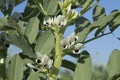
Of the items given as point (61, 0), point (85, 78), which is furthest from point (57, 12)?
point (85, 78)

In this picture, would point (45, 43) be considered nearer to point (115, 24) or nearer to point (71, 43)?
point (71, 43)

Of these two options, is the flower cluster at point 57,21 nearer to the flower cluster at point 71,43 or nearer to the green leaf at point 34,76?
the flower cluster at point 71,43

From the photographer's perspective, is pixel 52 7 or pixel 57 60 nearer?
pixel 57 60

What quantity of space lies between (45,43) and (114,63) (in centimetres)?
28

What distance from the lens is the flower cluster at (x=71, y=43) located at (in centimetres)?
124

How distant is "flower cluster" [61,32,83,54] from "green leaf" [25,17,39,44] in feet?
0.49

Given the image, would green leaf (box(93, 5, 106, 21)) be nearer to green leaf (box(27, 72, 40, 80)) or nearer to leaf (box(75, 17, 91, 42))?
leaf (box(75, 17, 91, 42))

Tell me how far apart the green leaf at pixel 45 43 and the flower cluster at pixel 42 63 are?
0.23ft

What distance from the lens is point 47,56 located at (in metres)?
1.26

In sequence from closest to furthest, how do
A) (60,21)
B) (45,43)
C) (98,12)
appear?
(60,21) < (45,43) < (98,12)

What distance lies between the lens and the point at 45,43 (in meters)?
1.33

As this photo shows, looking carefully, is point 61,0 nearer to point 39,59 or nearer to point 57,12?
point 57,12

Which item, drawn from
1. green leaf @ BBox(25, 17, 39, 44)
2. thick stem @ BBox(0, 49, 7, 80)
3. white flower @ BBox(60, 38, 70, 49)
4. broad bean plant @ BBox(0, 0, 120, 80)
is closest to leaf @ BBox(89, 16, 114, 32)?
broad bean plant @ BBox(0, 0, 120, 80)

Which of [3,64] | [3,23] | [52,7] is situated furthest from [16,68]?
[52,7]
